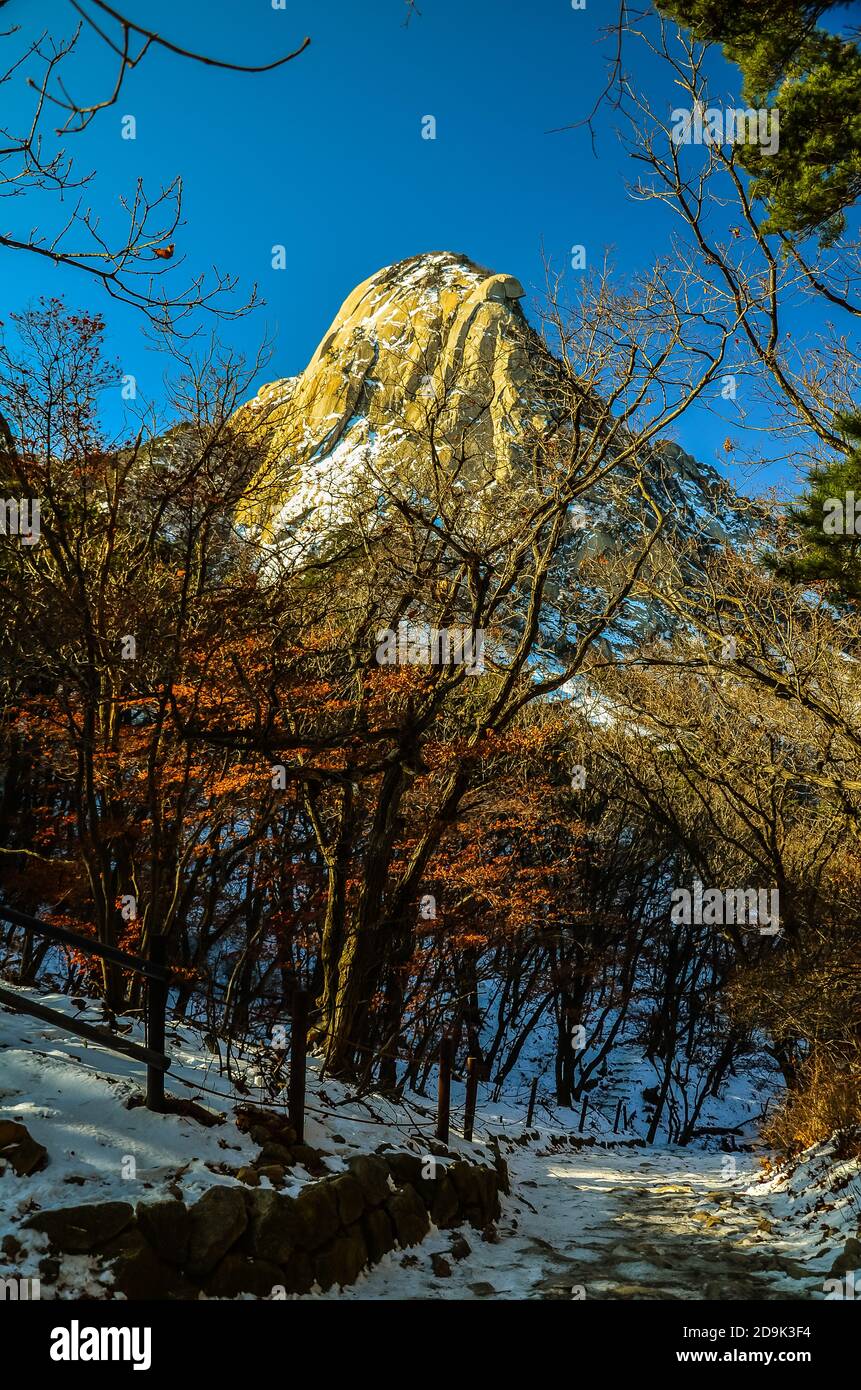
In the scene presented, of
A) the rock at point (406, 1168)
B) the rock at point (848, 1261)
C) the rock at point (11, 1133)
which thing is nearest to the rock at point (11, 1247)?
the rock at point (11, 1133)

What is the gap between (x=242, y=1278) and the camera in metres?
4.77

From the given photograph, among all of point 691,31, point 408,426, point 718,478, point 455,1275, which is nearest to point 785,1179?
point 455,1275

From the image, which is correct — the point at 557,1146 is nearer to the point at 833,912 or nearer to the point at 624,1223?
the point at 833,912

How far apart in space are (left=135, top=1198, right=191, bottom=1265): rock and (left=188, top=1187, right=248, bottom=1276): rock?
5 cm

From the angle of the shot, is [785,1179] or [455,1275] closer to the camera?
[455,1275]

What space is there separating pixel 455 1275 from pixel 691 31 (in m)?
9.27

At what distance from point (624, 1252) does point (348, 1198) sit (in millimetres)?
2808

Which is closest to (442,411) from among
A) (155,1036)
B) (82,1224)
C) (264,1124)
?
(155,1036)

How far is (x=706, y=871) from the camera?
18.8m

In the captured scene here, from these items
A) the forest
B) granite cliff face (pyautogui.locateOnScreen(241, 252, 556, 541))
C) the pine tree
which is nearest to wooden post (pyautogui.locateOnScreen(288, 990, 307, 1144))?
the forest

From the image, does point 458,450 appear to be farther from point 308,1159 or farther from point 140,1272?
point 140,1272

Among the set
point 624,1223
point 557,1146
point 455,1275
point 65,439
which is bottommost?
point 557,1146
